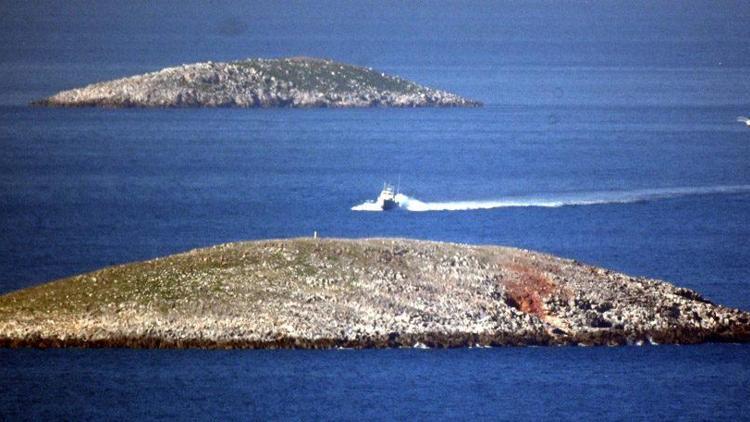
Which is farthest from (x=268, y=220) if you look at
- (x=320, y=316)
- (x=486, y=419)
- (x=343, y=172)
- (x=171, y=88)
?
(x=171, y=88)

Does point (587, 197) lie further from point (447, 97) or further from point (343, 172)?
point (447, 97)

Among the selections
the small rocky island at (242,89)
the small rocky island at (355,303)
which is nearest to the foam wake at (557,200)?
the small rocky island at (355,303)

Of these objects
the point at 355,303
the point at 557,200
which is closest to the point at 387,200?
the point at 557,200

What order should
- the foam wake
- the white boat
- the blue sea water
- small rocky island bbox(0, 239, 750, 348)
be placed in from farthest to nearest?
the foam wake < the white boat < small rocky island bbox(0, 239, 750, 348) < the blue sea water

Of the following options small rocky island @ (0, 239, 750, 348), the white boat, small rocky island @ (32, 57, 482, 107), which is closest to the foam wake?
the white boat

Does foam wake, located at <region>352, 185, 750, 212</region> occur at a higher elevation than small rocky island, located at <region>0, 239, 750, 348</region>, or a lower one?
lower

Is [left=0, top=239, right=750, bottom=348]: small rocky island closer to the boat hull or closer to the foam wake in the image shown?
the boat hull

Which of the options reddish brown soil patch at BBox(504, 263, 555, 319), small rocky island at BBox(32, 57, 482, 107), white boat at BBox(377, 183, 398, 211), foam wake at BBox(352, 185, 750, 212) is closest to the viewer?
reddish brown soil patch at BBox(504, 263, 555, 319)

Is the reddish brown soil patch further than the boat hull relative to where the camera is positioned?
No
